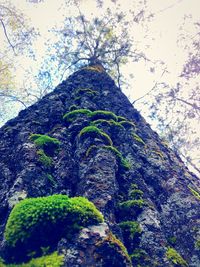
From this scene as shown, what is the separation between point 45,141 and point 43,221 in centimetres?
368

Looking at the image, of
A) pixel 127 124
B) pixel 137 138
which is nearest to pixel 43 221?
pixel 137 138

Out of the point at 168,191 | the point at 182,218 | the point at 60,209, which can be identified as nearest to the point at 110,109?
the point at 168,191

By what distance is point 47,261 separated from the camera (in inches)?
199

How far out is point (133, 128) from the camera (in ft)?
38.9

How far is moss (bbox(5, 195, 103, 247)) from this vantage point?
5496 mm

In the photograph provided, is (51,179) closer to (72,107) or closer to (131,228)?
(131,228)

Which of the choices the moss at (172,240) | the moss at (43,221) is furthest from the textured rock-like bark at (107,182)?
the moss at (43,221)

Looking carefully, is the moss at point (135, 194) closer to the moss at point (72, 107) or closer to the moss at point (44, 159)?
the moss at point (44, 159)

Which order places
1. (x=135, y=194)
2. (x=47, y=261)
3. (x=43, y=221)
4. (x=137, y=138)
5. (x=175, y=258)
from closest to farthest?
(x=47, y=261), (x=43, y=221), (x=175, y=258), (x=135, y=194), (x=137, y=138)

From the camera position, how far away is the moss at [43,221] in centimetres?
550

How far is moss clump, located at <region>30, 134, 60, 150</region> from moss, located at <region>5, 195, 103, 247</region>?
3139 millimetres

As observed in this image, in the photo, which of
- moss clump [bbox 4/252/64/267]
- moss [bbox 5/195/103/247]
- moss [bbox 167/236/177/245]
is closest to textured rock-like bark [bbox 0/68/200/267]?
moss [bbox 167/236/177/245]

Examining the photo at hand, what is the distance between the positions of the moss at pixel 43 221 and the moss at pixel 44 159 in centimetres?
235

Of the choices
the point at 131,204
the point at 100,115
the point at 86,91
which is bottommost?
the point at 131,204
